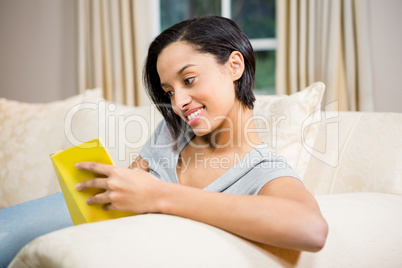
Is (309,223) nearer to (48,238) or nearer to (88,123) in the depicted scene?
(48,238)

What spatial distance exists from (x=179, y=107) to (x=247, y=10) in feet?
8.87

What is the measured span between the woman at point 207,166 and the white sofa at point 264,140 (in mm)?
56

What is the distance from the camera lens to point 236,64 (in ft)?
3.76

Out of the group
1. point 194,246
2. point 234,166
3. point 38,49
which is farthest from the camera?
point 38,49

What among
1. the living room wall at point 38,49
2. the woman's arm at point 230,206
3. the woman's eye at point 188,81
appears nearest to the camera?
the woman's arm at point 230,206

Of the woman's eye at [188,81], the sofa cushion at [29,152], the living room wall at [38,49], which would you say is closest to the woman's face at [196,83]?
the woman's eye at [188,81]

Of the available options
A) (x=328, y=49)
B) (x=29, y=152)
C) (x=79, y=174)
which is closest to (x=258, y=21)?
(x=328, y=49)

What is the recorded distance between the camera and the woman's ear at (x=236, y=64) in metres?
1.14

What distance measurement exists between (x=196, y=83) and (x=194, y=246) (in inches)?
19.4

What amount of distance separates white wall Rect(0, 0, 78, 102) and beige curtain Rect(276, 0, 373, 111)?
195 centimetres

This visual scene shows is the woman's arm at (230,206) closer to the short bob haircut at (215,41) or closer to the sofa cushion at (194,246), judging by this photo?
the sofa cushion at (194,246)

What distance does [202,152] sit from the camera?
1.21 m

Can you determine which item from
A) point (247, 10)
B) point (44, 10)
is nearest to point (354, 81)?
point (247, 10)

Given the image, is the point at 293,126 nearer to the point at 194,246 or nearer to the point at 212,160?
the point at 212,160
